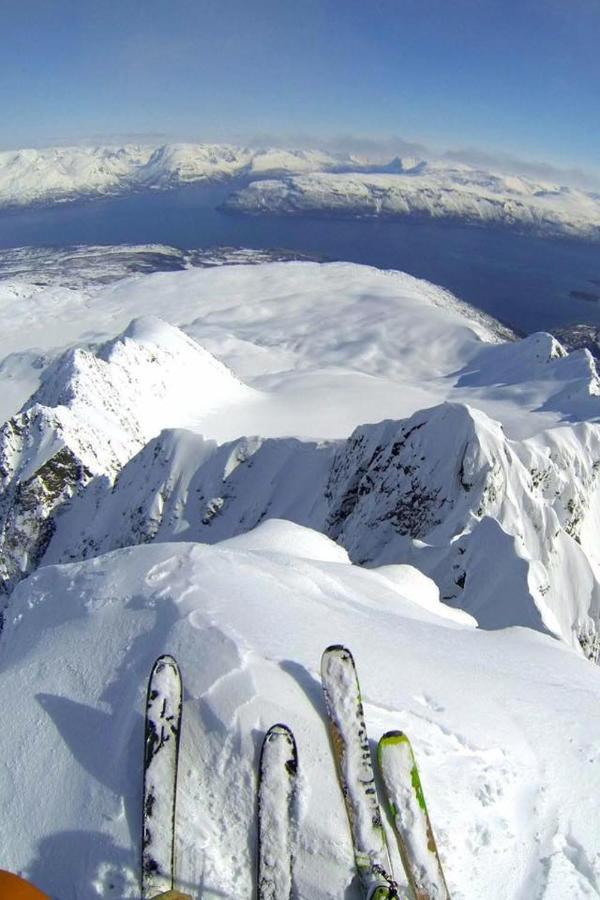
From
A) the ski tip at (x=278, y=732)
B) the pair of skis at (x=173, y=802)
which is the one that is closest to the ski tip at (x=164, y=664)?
the pair of skis at (x=173, y=802)

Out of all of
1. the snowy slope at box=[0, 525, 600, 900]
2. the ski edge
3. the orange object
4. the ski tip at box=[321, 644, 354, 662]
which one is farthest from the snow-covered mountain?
the orange object

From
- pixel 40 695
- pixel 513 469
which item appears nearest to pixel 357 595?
pixel 40 695

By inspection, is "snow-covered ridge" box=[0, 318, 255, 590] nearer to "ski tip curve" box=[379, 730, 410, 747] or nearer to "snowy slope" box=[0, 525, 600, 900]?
"snowy slope" box=[0, 525, 600, 900]

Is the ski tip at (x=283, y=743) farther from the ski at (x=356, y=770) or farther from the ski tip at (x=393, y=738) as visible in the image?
the ski tip at (x=393, y=738)

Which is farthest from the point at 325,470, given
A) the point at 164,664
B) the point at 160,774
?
the point at 160,774

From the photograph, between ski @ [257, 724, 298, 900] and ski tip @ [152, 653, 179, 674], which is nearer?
ski @ [257, 724, 298, 900]

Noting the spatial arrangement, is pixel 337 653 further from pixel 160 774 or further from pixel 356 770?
pixel 160 774
